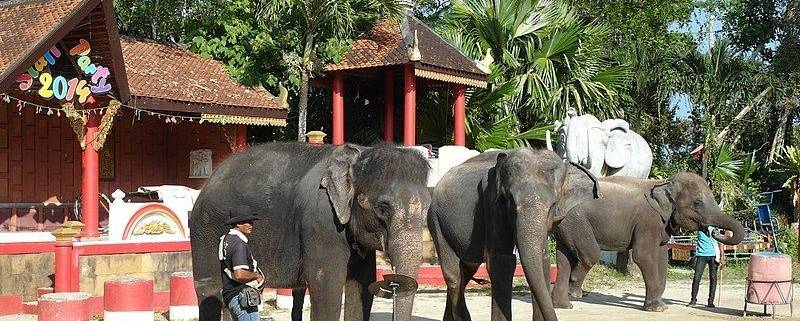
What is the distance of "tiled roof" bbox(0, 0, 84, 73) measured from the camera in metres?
14.7

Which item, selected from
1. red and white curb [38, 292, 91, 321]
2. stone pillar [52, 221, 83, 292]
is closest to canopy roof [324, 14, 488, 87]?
stone pillar [52, 221, 83, 292]

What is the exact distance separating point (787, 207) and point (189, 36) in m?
15.7

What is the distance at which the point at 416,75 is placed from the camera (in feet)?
67.8

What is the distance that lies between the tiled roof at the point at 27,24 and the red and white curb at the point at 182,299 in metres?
4.48

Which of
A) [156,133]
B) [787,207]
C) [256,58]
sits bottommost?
[787,207]

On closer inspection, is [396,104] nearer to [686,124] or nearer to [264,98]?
[264,98]

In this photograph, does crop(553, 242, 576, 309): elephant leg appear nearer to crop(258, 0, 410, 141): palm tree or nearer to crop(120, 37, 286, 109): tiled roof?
crop(258, 0, 410, 141): palm tree

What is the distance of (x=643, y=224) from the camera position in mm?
14156

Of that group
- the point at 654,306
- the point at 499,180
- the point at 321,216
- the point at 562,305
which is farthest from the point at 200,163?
the point at 321,216

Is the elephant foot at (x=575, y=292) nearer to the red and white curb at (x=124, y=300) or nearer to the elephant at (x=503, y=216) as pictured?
the elephant at (x=503, y=216)

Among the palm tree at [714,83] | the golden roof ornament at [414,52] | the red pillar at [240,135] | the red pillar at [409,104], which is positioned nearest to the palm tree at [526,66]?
the palm tree at [714,83]

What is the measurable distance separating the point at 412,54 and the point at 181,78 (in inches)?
179

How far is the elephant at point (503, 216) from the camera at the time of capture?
8992mm

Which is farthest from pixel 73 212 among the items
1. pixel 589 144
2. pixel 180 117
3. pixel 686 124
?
pixel 686 124
